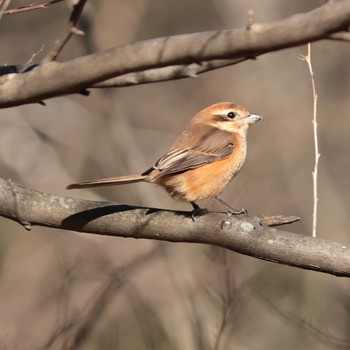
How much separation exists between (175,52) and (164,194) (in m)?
4.56

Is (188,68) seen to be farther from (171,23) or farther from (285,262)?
(171,23)

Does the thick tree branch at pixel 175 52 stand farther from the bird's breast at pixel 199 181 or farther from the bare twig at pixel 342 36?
the bird's breast at pixel 199 181

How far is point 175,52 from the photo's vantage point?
2307mm

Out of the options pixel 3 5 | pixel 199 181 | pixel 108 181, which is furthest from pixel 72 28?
pixel 199 181

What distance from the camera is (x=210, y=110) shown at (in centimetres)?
519

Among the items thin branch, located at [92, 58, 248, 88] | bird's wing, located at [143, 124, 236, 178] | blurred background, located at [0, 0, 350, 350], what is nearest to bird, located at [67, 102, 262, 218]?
bird's wing, located at [143, 124, 236, 178]

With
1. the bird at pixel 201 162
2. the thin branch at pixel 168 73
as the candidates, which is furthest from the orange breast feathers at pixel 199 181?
the thin branch at pixel 168 73

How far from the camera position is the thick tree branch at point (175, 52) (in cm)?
213

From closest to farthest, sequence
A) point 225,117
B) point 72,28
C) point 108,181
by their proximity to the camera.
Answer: point 72,28 → point 108,181 → point 225,117

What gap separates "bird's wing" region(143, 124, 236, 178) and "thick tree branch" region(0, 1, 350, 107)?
201 cm

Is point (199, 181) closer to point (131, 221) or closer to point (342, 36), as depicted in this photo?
point (131, 221)

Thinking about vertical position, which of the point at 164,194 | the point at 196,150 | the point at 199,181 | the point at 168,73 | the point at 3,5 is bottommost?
the point at 164,194

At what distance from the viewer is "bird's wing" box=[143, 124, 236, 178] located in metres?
4.64

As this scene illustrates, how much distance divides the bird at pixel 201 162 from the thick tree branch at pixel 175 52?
1.79 m
